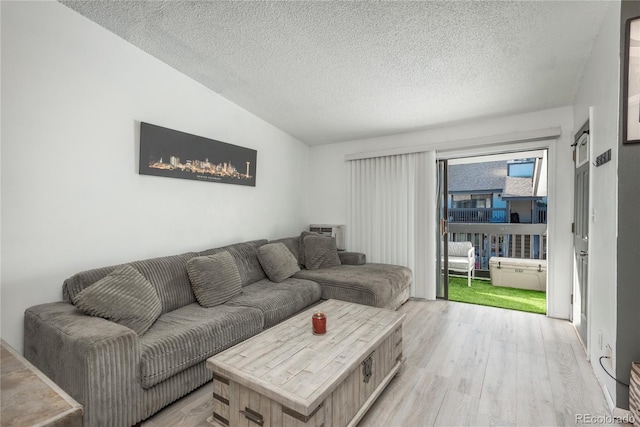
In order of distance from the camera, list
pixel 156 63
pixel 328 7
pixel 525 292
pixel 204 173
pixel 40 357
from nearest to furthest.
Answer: pixel 40 357 → pixel 328 7 → pixel 156 63 → pixel 204 173 → pixel 525 292

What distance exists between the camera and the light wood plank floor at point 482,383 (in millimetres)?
1651

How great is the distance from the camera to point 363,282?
3.05 m

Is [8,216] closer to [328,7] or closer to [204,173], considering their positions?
[204,173]

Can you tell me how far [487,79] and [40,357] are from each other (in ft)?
13.0

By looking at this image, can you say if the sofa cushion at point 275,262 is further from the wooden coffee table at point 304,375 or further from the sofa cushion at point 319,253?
the wooden coffee table at point 304,375

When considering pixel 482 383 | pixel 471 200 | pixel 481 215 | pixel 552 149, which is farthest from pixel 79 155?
pixel 471 200

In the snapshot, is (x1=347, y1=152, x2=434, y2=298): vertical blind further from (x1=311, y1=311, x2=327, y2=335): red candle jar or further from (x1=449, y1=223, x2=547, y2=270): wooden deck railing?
(x1=311, y1=311, x2=327, y2=335): red candle jar

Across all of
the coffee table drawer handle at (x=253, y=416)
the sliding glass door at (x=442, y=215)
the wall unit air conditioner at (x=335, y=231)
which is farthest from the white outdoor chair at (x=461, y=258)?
the coffee table drawer handle at (x=253, y=416)

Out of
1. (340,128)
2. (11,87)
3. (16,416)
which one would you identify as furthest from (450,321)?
(11,87)

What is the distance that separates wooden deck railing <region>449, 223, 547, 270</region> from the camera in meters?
5.31

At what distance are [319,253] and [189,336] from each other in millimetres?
2199

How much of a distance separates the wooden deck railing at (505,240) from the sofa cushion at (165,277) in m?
5.29

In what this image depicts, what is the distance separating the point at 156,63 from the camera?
2.57 meters

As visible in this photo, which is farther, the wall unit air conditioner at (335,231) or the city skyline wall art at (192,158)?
the wall unit air conditioner at (335,231)
